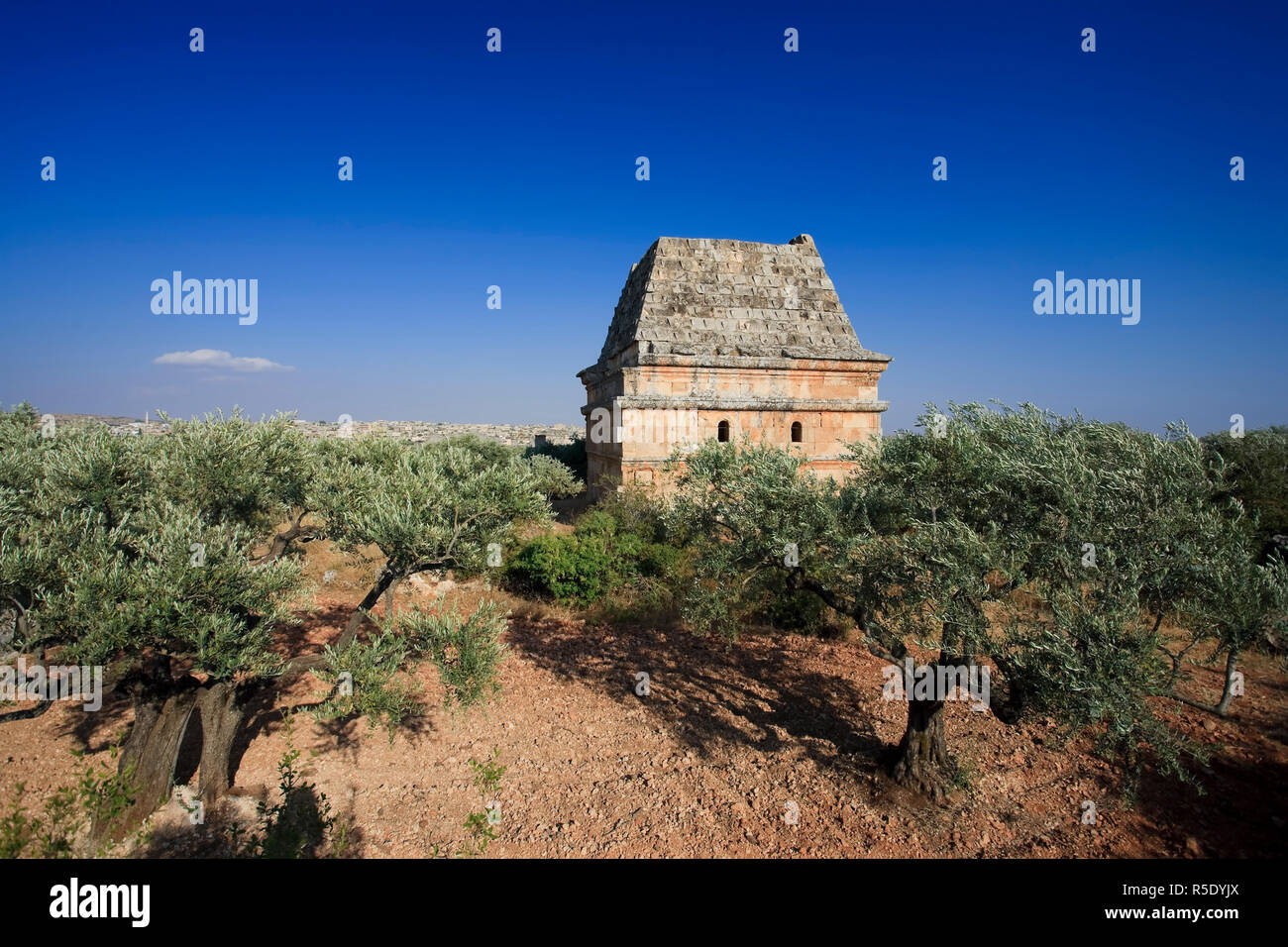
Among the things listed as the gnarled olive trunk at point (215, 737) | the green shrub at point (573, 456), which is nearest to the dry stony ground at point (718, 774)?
the gnarled olive trunk at point (215, 737)

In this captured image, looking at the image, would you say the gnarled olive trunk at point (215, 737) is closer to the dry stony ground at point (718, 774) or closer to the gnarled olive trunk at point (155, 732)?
the gnarled olive trunk at point (155, 732)

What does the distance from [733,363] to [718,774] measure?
10.7m

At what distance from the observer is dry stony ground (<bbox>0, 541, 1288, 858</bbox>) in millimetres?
5750

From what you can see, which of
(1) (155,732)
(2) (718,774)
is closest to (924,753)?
(2) (718,774)

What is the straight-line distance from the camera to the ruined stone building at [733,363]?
1513 centimetres

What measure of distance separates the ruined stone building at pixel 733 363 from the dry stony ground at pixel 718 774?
7.30m

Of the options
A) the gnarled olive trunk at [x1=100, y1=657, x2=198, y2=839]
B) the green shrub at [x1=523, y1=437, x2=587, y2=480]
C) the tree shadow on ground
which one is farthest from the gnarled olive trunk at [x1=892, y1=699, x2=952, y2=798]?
the green shrub at [x1=523, y1=437, x2=587, y2=480]

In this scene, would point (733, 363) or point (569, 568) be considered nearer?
point (569, 568)

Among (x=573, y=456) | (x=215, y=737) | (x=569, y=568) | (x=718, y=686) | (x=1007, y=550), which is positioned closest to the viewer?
(x=1007, y=550)

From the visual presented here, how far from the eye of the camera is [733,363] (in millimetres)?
15289

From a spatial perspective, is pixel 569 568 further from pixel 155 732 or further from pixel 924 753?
pixel 924 753
